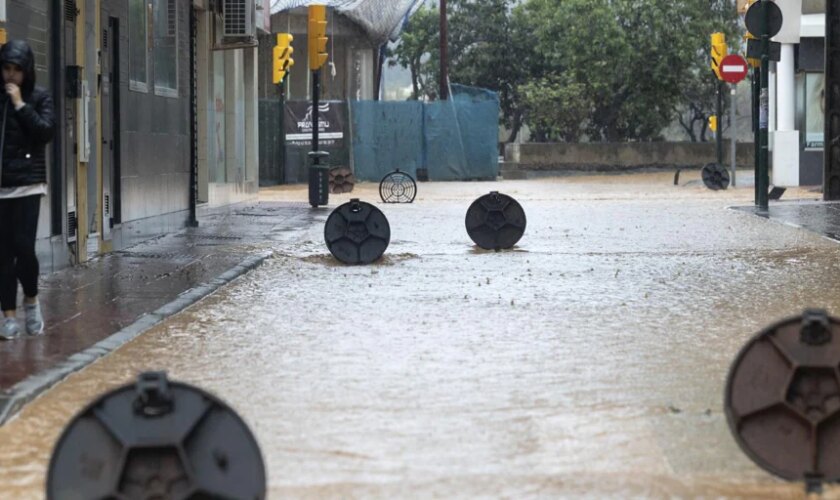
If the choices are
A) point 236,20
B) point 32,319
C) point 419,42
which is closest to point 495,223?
point 32,319

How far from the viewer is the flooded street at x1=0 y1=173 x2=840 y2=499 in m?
5.65

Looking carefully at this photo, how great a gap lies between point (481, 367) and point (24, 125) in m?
2.98

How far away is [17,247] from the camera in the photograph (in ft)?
29.2

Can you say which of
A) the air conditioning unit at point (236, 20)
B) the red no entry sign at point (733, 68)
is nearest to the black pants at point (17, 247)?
the air conditioning unit at point (236, 20)

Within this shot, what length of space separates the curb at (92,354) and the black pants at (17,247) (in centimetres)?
59

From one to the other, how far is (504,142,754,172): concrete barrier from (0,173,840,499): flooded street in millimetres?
32244

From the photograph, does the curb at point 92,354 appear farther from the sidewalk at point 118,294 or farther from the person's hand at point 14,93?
the person's hand at point 14,93

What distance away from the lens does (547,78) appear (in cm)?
5588

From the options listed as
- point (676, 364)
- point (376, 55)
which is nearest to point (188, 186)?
point (676, 364)

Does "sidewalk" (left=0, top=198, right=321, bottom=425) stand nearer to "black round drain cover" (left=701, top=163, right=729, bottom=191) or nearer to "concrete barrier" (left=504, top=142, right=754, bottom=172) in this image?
"black round drain cover" (left=701, top=163, right=729, bottom=191)

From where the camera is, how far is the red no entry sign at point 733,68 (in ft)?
102

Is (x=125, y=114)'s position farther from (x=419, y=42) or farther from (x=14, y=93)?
(x=419, y=42)

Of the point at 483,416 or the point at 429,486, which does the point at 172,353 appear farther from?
the point at 429,486

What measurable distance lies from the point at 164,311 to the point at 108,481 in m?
6.06
